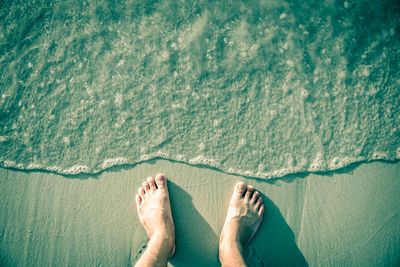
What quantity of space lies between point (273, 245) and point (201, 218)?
0.62 m

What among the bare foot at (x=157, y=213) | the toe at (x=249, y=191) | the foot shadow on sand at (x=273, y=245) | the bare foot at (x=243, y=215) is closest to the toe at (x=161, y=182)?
→ the bare foot at (x=157, y=213)

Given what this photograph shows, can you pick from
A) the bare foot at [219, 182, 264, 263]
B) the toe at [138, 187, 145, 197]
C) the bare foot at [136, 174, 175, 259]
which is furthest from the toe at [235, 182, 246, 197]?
the toe at [138, 187, 145, 197]

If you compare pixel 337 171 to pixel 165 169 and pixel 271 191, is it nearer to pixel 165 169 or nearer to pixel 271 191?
pixel 271 191

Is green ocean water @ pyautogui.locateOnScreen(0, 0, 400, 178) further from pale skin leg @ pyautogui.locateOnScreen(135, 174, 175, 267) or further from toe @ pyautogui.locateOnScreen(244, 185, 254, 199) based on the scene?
pale skin leg @ pyautogui.locateOnScreen(135, 174, 175, 267)

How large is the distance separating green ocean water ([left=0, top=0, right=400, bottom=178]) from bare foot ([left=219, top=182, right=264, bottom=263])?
0.59 feet

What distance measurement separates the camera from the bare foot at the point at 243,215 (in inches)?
65.7

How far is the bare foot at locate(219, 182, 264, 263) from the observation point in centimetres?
167

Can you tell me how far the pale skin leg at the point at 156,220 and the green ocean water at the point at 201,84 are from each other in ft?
0.83

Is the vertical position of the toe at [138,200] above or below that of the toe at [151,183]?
below

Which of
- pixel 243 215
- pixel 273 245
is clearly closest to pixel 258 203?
pixel 243 215

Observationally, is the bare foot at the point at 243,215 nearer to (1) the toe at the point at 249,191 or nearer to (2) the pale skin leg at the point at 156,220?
(1) the toe at the point at 249,191

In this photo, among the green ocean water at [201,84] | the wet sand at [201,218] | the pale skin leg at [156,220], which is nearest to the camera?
the pale skin leg at [156,220]

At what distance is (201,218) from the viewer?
171cm

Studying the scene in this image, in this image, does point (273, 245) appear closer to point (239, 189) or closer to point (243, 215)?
point (243, 215)
